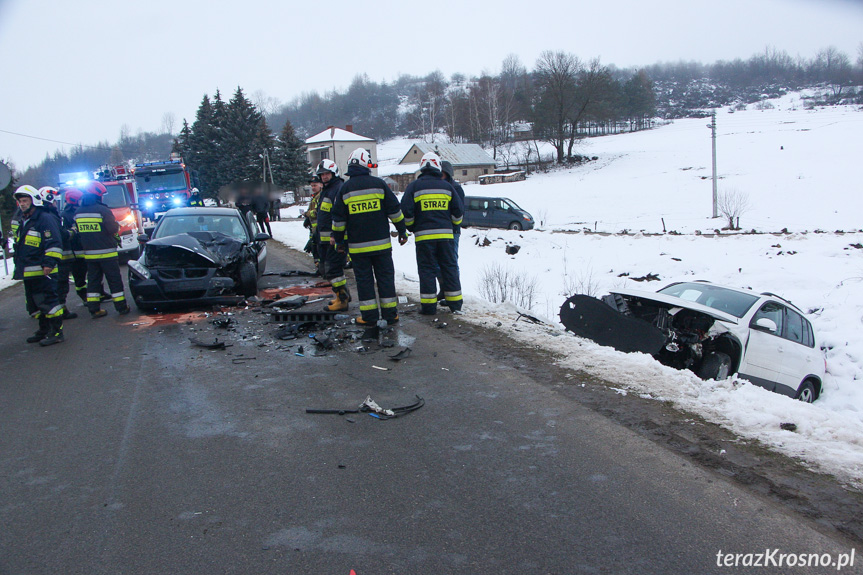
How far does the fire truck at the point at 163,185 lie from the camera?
75.1ft

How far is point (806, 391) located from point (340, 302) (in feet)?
20.8

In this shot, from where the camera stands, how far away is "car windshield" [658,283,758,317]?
23.0 feet

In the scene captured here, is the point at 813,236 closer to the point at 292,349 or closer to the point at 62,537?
the point at 292,349

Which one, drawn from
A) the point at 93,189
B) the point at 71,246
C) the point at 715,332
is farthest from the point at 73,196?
the point at 715,332

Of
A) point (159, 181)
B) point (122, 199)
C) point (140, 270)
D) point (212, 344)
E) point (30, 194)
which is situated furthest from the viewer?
point (159, 181)

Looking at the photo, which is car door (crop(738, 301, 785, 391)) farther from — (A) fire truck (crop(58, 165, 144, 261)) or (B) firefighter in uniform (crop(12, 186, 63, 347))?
(A) fire truck (crop(58, 165, 144, 261))

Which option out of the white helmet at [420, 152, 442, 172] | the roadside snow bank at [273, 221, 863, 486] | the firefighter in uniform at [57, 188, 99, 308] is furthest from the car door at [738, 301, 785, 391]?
the firefighter in uniform at [57, 188, 99, 308]

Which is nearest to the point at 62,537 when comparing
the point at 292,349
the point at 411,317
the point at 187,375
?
the point at 187,375

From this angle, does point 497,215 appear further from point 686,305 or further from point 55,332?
point 55,332

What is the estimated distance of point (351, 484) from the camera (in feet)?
10.8

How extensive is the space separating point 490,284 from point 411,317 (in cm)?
470

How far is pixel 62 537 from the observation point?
9.35 ft

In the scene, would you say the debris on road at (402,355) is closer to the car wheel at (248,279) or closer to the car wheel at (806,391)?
the car wheel at (248,279)

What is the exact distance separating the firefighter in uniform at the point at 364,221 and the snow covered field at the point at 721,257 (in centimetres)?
154
